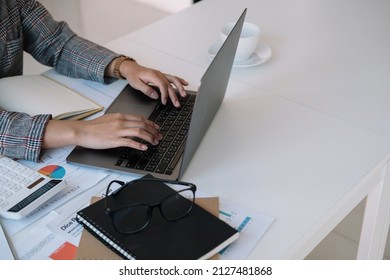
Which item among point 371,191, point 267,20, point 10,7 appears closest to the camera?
point 371,191

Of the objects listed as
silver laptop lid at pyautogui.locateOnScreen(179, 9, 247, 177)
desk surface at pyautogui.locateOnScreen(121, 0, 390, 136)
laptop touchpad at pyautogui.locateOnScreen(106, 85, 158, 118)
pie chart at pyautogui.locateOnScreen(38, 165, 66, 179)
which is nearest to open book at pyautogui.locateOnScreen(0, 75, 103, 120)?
laptop touchpad at pyautogui.locateOnScreen(106, 85, 158, 118)

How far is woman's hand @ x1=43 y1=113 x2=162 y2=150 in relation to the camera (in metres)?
1.10

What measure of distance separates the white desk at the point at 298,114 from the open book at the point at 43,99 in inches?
11.9

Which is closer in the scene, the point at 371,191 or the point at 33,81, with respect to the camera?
the point at 371,191

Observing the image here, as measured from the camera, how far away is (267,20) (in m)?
1.79

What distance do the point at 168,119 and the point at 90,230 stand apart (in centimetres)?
40

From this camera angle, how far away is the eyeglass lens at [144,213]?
90 centimetres

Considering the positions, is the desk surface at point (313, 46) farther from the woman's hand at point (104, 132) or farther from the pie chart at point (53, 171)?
the pie chart at point (53, 171)

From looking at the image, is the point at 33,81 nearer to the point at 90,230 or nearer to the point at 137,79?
the point at 137,79

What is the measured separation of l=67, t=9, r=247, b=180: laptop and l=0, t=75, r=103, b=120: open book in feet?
0.24
